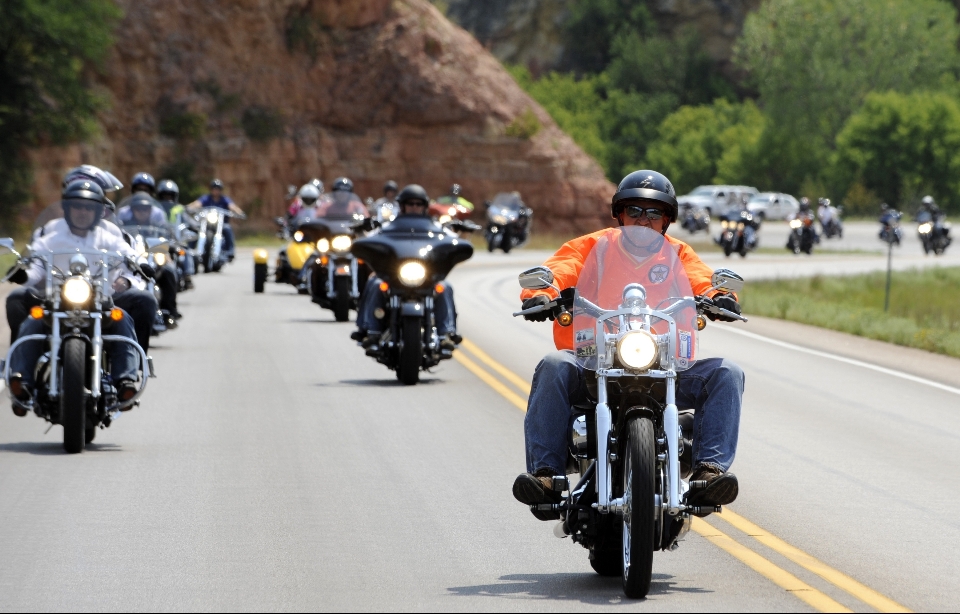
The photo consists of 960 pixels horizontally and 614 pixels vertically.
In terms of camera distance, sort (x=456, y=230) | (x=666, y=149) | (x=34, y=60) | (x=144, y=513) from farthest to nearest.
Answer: (x=666, y=149)
(x=34, y=60)
(x=456, y=230)
(x=144, y=513)

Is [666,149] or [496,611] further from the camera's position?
[666,149]

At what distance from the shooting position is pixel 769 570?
26.5 ft

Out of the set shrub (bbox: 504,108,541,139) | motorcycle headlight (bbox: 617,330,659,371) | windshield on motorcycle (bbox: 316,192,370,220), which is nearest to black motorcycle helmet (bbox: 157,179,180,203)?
windshield on motorcycle (bbox: 316,192,370,220)

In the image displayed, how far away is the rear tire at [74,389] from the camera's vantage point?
11.3m

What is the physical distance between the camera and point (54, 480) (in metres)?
10.6

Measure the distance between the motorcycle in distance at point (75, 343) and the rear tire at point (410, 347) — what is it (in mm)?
4417

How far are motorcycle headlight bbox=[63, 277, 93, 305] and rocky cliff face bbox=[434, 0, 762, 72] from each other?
392 feet

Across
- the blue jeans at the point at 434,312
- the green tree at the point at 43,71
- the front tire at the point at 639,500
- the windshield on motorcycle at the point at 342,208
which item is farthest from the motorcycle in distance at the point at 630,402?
the green tree at the point at 43,71

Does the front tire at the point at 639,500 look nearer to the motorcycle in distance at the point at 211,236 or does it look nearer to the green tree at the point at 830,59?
the motorcycle in distance at the point at 211,236

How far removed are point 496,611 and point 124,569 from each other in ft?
6.01

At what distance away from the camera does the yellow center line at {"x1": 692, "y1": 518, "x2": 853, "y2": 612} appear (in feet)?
24.0

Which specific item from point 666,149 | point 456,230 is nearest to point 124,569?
point 456,230

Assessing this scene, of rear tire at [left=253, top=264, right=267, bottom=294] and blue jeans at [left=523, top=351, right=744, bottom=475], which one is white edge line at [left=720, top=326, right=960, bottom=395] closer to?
rear tire at [left=253, top=264, right=267, bottom=294]

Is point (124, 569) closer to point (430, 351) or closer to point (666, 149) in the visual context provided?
point (430, 351)
